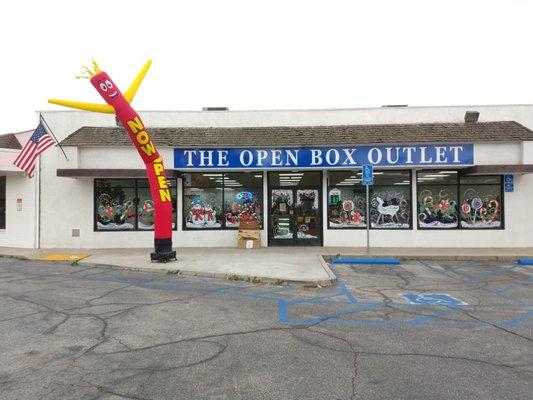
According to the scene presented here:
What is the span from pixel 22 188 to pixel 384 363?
1604 cm

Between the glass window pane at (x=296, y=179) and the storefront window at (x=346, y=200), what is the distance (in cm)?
57

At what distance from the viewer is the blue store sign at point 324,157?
15977mm

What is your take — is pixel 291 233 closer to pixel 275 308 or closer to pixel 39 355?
pixel 275 308

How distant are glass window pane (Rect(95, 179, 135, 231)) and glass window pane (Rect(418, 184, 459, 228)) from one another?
419 inches

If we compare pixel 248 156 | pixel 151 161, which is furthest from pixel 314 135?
pixel 151 161

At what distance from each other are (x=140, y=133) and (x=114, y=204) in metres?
5.60

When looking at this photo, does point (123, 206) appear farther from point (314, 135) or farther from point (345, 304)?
point (345, 304)

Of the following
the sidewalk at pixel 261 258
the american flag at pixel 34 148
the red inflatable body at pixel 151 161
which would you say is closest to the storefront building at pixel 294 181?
the sidewalk at pixel 261 258

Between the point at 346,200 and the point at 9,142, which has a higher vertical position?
the point at 9,142

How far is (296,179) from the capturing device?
56.6 feet

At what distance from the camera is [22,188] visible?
56.3ft

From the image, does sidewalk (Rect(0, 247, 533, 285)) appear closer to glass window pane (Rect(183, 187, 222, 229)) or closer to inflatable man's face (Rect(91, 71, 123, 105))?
glass window pane (Rect(183, 187, 222, 229))

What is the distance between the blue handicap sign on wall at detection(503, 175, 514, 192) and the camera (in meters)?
16.6

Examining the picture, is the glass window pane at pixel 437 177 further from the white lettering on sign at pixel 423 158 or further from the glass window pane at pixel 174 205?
the glass window pane at pixel 174 205
